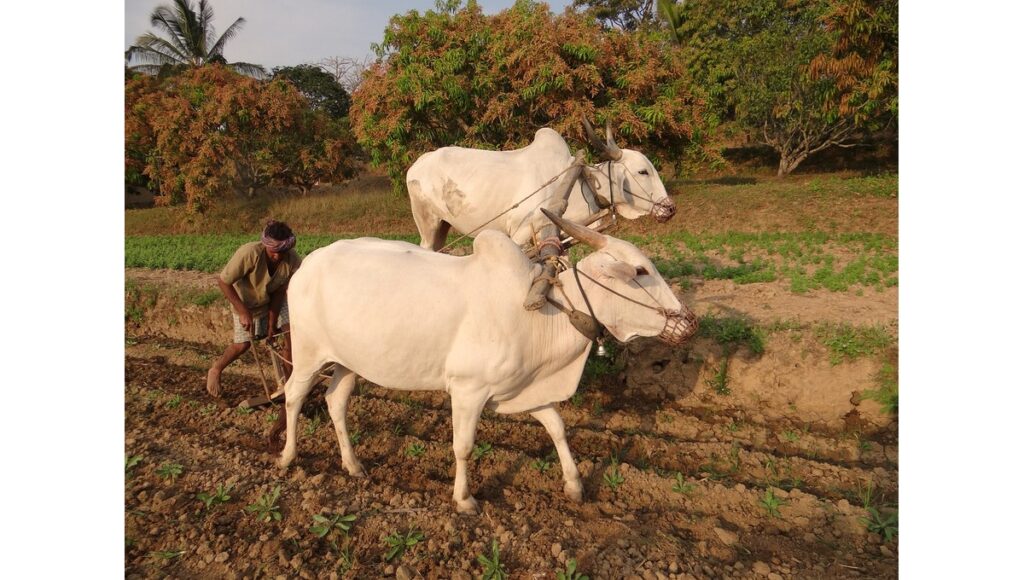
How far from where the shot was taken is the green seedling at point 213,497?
11.5ft

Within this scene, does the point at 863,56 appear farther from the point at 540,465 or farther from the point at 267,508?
the point at 267,508

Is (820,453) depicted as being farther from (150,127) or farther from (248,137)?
(150,127)

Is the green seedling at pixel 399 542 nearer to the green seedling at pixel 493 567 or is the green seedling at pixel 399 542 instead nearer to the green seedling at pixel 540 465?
the green seedling at pixel 493 567

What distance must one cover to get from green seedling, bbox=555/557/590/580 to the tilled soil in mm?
73

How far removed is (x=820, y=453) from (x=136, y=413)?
597 centimetres

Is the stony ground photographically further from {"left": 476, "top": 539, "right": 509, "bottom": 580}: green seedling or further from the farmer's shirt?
the farmer's shirt

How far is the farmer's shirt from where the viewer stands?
4.23 metres

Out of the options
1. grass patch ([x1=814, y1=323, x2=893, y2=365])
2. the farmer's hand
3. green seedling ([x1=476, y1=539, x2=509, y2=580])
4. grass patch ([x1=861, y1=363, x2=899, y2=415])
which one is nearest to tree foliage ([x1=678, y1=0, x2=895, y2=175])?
grass patch ([x1=814, y1=323, x2=893, y2=365])

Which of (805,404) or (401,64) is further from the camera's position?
(401,64)

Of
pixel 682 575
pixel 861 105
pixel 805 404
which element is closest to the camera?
pixel 682 575

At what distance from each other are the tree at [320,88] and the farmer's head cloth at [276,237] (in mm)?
26070

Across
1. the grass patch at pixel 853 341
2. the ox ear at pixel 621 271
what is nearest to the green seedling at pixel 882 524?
the grass patch at pixel 853 341

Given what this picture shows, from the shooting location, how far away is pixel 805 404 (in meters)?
4.90

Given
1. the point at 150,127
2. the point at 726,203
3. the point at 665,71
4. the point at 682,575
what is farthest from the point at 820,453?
the point at 150,127
